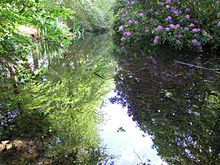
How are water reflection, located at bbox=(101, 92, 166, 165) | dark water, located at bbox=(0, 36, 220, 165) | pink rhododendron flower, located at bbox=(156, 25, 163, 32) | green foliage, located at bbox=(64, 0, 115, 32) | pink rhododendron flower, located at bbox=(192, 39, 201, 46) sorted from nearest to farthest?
water reflection, located at bbox=(101, 92, 166, 165) → dark water, located at bbox=(0, 36, 220, 165) → pink rhododendron flower, located at bbox=(192, 39, 201, 46) → pink rhododendron flower, located at bbox=(156, 25, 163, 32) → green foliage, located at bbox=(64, 0, 115, 32)

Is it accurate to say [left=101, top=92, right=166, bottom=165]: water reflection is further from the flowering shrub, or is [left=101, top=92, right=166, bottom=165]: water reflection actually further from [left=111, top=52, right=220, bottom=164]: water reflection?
the flowering shrub

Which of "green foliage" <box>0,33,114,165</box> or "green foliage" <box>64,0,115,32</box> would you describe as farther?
"green foliage" <box>64,0,115,32</box>

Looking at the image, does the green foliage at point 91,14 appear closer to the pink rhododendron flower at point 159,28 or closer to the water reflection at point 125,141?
the pink rhododendron flower at point 159,28

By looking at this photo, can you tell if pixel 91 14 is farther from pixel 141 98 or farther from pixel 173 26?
pixel 141 98

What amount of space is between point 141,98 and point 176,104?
1.85ft

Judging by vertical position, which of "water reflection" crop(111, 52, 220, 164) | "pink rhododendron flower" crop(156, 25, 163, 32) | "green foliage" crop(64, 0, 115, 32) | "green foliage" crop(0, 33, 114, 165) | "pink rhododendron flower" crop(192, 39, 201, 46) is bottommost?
"green foliage" crop(0, 33, 114, 165)

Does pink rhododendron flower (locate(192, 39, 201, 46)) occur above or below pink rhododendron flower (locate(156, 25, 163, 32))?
below

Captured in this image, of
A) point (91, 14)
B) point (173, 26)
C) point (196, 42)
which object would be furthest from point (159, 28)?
point (91, 14)

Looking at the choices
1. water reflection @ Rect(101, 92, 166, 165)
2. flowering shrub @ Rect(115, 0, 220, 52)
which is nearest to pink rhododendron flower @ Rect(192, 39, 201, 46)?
flowering shrub @ Rect(115, 0, 220, 52)

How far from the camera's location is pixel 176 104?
3928 mm

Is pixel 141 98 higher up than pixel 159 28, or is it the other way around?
pixel 159 28

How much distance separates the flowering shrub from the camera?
319 inches

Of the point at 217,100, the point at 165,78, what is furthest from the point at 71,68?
the point at 217,100

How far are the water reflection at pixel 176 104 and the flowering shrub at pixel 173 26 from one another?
1.68m
